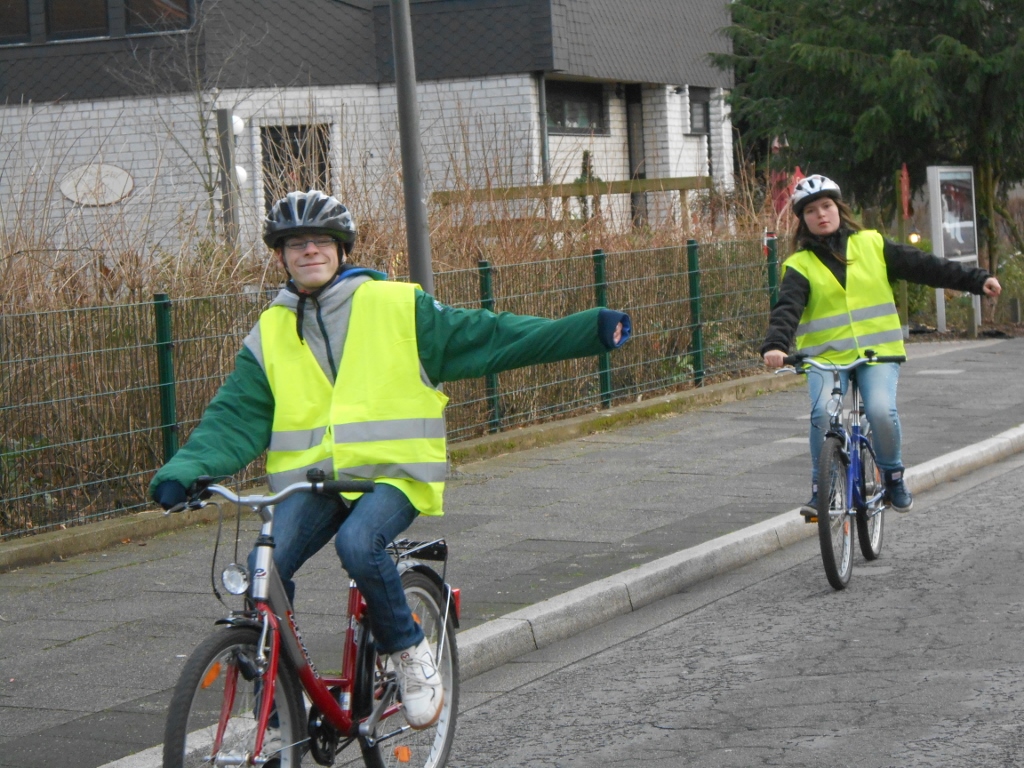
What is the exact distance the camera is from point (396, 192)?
488 inches

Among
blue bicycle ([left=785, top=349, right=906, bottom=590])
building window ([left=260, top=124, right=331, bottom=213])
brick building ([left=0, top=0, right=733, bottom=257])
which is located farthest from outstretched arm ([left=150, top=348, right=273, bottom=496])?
brick building ([left=0, top=0, right=733, bottom=257])

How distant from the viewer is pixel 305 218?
14.9 feet

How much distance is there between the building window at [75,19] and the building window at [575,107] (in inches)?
261

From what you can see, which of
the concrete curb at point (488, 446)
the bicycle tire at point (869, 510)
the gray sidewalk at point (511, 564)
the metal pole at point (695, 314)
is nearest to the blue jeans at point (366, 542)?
the gray sidewalk at point (511, 564)

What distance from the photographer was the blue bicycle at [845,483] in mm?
7453

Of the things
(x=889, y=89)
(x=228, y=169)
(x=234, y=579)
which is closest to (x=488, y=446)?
(x=228, y=169)

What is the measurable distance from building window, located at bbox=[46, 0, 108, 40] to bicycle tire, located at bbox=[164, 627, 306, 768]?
1907cm

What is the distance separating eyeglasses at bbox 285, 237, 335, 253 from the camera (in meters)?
4.59

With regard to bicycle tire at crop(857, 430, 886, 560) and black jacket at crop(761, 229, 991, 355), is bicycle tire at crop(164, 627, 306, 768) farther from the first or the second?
bicycle tire at crop(857, 430, 886, 560)

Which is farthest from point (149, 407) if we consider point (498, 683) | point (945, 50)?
point (945, 50)

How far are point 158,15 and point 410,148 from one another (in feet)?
40.0

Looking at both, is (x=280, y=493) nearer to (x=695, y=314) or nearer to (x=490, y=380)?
(x=490, y=380)

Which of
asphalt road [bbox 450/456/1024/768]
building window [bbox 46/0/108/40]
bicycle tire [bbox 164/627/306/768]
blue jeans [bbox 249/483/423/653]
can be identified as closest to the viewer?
bicycle tire [bbox 164/627/306/768]

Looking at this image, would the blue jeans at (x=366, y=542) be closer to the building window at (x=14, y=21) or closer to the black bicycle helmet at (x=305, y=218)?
the black bicycle helmet at (x=305, y=218)
